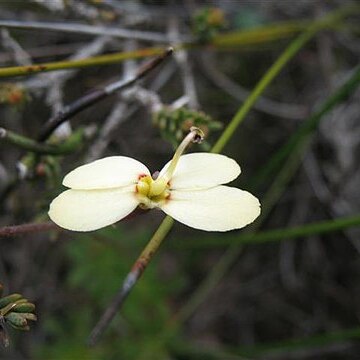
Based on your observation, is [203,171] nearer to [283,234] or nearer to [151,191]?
[151,191]

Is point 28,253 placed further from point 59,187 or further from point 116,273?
point 59,187

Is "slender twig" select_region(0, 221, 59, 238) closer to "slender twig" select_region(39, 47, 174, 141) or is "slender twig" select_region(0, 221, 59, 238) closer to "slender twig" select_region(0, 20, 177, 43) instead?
"slender twig" select_region(39, 47, 174, 141)

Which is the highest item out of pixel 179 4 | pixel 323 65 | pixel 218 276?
pixel 323 65

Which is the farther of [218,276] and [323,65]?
[323,65]

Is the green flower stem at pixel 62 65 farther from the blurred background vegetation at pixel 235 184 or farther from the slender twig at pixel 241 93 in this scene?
the slender twig at pixel 241 93

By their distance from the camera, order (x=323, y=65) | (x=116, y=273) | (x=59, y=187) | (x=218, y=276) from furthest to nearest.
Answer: (x=323, y=65) < (x=218, y=276) < (x=116, y=273) < (x=59, y=187)

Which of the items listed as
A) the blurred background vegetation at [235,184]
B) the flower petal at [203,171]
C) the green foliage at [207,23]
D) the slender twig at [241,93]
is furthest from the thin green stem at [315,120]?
the flower petal at [203,171]

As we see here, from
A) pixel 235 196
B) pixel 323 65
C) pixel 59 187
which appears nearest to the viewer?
pixel 235 196

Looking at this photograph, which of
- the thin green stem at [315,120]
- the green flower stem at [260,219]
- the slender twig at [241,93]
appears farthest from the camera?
the slender twig at [241,93]

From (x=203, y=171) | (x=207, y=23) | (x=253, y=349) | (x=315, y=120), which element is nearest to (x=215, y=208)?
(x=203, y=171)

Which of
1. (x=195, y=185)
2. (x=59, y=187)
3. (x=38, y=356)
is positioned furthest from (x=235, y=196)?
(x=38, y=356)
